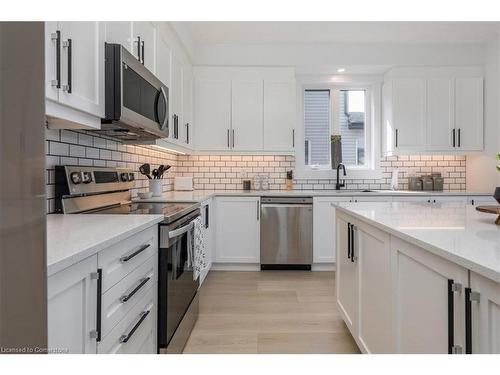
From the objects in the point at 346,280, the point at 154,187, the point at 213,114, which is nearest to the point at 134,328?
the point at 346,280

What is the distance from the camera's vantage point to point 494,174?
3889 mm

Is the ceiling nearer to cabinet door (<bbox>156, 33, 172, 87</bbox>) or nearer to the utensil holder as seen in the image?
cabinet door (<bbox>156, 33, 172, 87</bbox>)

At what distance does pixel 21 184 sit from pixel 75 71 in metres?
1.09

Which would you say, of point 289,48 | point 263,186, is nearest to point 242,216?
point 263,186

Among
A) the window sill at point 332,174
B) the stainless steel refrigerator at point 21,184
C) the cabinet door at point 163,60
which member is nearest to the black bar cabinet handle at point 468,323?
the stainless steel refrigerator at point 21,184

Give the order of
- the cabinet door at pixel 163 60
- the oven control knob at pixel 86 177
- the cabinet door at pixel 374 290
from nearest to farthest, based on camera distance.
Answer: the cabinet door at pixel 374 290, the oven control knob at pixel 86 177, the cabinet door at pixel 163 60

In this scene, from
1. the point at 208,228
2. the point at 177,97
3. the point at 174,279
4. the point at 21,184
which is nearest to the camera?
the point at 21,184

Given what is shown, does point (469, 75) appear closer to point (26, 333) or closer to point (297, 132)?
point (297, 132)

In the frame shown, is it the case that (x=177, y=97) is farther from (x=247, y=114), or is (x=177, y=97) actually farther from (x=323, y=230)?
(x=323, y=230)

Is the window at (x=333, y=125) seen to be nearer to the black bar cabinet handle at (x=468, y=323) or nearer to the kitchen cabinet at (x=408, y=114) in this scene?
the kitchen cabinet at (x=408, y=114)

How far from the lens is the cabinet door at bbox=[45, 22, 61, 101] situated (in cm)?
126

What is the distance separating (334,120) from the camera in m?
4.52

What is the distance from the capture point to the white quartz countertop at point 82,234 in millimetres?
858

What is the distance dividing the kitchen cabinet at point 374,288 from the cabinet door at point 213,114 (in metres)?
2.48
